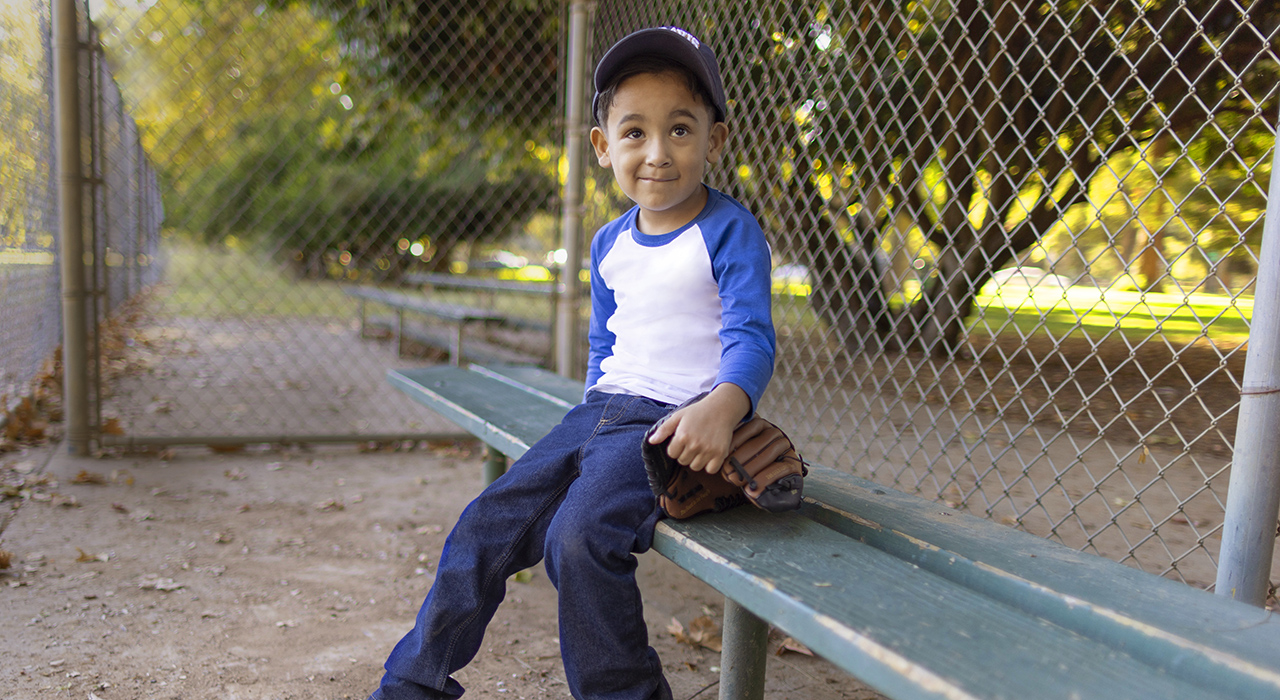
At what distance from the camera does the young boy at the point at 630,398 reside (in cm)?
151

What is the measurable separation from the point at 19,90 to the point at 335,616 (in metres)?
3.02

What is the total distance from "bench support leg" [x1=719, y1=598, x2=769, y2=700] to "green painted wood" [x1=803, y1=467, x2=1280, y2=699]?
0.27 m

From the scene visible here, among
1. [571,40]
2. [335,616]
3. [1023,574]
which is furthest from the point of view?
[571,40]

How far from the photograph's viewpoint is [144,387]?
5.84 meters

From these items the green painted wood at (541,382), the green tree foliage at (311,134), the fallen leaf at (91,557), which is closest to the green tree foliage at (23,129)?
the green tree foliage at (311,134)

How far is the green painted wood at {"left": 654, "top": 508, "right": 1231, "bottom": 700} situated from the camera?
92 centimetres

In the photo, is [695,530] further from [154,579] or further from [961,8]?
Result: [961,8]

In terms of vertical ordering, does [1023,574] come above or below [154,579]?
above

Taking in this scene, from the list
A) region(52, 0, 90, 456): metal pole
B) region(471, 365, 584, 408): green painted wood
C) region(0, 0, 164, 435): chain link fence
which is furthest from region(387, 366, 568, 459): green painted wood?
region(0, 0, 164, 435): chain link fence

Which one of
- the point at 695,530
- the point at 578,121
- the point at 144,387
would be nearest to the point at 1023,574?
the point at 695,530

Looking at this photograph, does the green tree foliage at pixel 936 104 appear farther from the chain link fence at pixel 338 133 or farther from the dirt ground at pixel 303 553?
the chain link fence at pixel 338 133

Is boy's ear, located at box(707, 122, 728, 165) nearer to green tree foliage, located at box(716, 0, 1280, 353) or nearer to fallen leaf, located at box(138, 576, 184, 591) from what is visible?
green tree foliage, located at box(716, 0, 1280, 353)

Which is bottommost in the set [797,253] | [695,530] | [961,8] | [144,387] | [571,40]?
[144,387]

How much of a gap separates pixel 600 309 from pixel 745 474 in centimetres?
78
